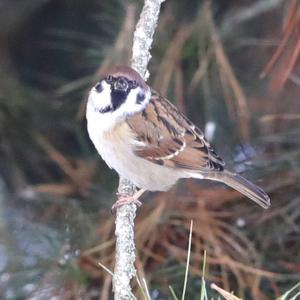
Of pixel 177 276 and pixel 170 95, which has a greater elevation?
pixel 170 95

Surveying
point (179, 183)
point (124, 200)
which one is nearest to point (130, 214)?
point (124, 200)

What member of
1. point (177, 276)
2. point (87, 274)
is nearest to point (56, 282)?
point (87, 274)

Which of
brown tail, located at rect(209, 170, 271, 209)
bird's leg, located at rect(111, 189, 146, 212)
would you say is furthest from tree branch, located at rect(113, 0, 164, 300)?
brown tail, located at rect(209, 170, 271, 209)

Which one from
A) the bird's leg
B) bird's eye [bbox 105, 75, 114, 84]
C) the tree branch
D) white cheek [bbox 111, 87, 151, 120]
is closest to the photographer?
the tree branch

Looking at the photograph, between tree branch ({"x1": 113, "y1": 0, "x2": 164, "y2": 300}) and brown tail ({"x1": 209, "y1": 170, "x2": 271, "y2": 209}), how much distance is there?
191mm

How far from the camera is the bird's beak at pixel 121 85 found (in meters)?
1.94

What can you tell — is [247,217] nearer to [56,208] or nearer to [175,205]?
[175,205]

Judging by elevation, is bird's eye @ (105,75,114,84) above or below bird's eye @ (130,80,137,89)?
above

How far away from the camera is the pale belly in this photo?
2.05 meters

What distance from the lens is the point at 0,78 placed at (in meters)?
2.62

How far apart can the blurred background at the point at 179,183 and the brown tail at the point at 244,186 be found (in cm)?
8

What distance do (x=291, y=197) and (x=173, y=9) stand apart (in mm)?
627

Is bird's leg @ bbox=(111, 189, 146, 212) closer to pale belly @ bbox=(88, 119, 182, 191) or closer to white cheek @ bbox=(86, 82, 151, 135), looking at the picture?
pale belly @ bbox=(88, 119, 182, 191)

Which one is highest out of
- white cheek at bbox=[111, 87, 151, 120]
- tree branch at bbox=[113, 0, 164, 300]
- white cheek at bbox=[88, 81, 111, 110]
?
white cheek at bbox=[111, 87, 151, 120]
